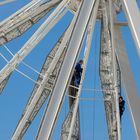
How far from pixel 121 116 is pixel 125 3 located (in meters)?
8.42

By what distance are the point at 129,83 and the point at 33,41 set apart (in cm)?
466

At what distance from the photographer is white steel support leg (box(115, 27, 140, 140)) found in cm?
2483

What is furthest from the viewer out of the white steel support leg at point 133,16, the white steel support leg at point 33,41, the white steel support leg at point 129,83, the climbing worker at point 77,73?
the climbing worker at point 77,73

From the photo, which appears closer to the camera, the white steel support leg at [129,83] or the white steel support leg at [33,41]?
the white steel support leg at [129,83]

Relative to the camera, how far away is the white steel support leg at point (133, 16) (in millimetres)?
21539

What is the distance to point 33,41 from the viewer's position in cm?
2755

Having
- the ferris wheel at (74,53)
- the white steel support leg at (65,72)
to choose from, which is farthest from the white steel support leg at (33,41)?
the white steel support leg at (65,72)

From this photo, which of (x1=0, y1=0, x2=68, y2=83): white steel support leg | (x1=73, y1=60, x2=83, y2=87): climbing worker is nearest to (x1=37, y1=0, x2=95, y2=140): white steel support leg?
(x1=0, y1=0, x2=68, y2=83): white steel support leg

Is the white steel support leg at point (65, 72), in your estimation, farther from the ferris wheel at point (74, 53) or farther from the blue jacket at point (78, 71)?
the blue jacket at point (78, 71)

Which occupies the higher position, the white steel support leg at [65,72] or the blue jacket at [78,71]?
the blue jacket at [78,71]

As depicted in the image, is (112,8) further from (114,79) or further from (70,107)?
(70,107)

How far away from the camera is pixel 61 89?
20938mm

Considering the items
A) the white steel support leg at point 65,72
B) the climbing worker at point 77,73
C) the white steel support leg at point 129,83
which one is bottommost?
the white steel support leg at point 65,72

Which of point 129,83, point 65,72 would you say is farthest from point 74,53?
point 129,83
